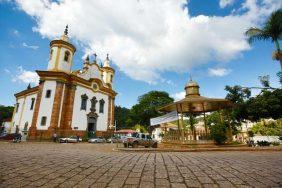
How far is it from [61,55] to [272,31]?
30.0 m

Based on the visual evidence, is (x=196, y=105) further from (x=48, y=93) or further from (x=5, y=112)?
(x=5, y=112)

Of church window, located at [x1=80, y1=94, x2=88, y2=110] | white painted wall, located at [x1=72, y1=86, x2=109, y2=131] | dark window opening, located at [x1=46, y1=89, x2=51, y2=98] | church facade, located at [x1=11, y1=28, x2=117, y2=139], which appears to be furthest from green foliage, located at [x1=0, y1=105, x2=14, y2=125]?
dark window opening, located at [x1=46, y1=89, x2=51, y2=98]

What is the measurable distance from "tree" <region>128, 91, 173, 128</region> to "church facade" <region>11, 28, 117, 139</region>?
15245 millimetres

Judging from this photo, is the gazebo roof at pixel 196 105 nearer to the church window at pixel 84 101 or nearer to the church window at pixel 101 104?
the church window at pixel 84 101

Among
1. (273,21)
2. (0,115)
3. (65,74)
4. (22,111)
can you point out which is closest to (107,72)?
(65,74)

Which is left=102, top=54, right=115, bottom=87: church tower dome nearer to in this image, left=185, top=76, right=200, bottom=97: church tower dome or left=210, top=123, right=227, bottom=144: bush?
left=185, top=76, right=200, bottom=97: church tower dome

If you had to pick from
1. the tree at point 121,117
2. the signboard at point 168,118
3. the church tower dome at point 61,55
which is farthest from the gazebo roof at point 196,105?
the tree at point 121,117

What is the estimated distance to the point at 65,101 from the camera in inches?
1220

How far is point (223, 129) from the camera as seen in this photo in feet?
45.4

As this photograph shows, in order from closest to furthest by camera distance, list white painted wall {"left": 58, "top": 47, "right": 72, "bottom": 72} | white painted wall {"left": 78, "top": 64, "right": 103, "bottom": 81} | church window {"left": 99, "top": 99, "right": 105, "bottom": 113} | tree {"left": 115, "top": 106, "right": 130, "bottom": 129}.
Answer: white painted wall {"left": 58, "top": 47, "right": 72, "bottom": 72} → white painted wall {"left": 78, "top": 64, "right": 103, "bottom": 81} → church window {"left": 99, "top": 99, "right": 105, "bottom": 113} → tree {"left": 115, "top": 106, "right": 130, "bottom": 129}

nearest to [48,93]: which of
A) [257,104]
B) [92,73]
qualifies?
[92,73]

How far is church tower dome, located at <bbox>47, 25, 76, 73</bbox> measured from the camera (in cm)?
3170

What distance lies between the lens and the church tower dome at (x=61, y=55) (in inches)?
1248

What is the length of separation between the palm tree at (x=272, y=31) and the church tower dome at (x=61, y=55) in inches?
1082
